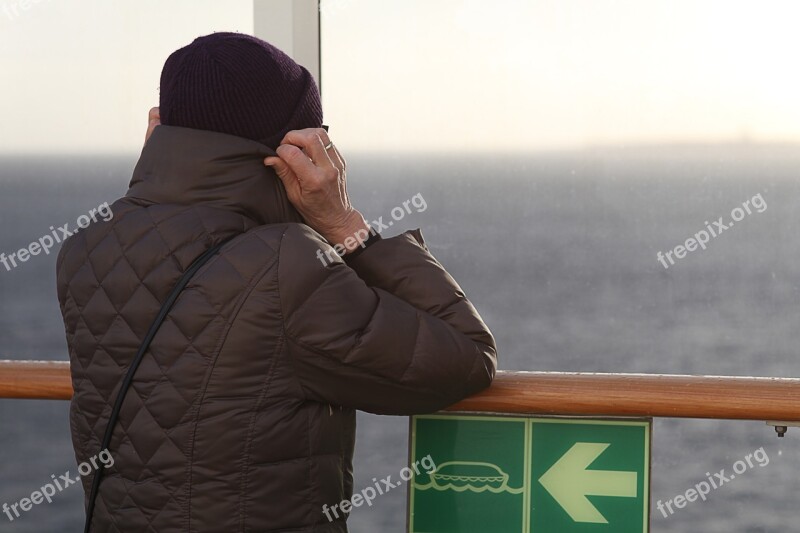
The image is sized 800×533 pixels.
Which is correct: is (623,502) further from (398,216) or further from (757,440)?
(757,440)

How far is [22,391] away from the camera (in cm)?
166

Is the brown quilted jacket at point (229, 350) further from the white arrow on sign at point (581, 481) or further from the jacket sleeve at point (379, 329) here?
the white arrow on sign at point (581, 481)

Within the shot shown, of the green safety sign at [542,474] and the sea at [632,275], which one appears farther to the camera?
the sea at [632,275]

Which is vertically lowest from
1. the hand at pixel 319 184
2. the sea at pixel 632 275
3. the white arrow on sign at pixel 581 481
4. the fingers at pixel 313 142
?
the sea at pixel 632 275

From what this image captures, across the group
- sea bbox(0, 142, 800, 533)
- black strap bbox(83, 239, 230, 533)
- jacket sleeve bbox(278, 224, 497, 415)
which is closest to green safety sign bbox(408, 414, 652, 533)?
jacket sleeve bbox(278, 224, 497, 415)

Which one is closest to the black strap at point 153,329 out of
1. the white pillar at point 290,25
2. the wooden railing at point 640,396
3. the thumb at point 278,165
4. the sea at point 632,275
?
the thumb at point 278,165

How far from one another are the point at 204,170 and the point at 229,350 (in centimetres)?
21

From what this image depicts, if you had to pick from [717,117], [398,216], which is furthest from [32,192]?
[717,117]

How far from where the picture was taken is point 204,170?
1155 millimetres

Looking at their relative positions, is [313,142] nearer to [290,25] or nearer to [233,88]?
[233,88]

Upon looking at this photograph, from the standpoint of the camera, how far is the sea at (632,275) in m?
8.62

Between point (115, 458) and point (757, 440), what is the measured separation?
540 inches

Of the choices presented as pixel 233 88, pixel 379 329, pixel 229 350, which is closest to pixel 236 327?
pixel 229 350

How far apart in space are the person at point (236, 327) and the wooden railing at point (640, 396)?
0.22 meters
